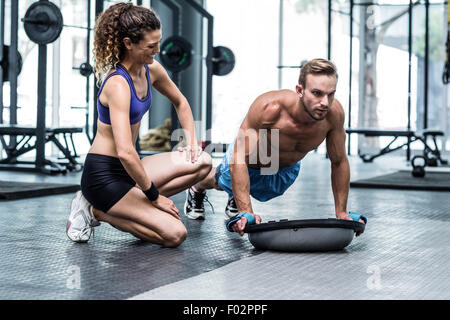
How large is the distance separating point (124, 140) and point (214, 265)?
1.65ft

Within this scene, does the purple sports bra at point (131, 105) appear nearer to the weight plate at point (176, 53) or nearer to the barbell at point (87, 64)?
the barbell at point (87, 64)

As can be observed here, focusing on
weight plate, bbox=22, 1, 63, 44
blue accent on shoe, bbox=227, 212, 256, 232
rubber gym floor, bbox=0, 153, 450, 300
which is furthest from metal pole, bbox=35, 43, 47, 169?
blue accent on shoe, bbox=227, 212, 256, 232

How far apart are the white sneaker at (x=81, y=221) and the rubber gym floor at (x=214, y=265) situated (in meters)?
0.03

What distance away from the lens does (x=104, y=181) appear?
8.28ft

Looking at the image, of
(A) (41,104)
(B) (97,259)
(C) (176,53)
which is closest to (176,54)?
(C) (176,53)

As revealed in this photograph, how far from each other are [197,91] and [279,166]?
7625mm

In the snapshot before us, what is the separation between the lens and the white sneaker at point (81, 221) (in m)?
2.61

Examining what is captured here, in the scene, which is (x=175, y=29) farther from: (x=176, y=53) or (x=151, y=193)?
(x=151, y=193)

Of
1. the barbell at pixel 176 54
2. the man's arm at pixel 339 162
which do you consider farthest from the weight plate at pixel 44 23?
the man's arm at pixel 339 162
